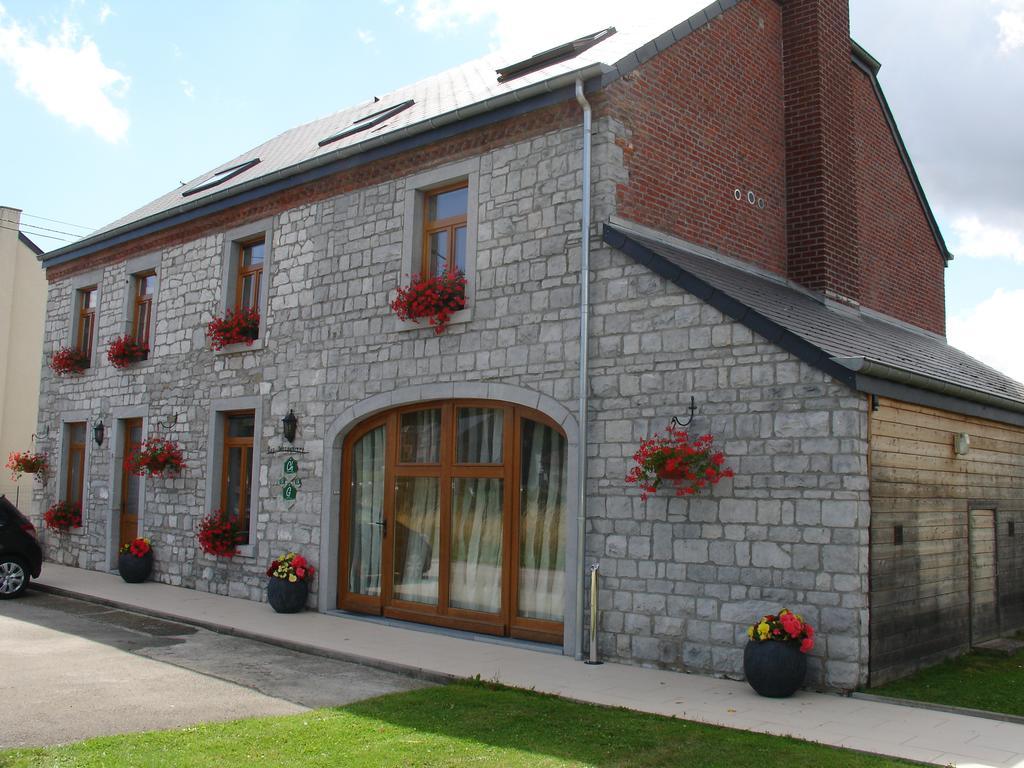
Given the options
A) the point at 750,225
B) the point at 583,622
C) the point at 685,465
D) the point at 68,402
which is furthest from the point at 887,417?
the point at 68,402

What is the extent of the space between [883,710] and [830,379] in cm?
241

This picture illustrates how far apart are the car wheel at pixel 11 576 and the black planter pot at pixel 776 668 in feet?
31.3

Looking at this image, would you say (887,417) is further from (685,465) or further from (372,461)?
(372,461)

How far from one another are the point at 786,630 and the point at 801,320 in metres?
2.91

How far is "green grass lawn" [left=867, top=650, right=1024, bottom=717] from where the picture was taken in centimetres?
686

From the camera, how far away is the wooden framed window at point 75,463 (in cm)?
1595

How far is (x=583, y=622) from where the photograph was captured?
8391 millimetres

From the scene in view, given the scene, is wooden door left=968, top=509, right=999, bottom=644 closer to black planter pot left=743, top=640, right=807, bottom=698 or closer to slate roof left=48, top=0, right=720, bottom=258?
black planter pot left=743, top=640, right=807, bottom=698

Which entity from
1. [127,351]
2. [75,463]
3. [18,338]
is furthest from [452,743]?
[18,338]

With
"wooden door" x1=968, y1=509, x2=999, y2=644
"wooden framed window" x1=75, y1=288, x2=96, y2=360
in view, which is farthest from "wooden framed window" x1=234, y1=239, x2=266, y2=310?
"wooden door" x1=968, y1=509, x2=999, y2=644

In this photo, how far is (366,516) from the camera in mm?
10961

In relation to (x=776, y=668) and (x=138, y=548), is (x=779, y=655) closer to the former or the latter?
(x=776, y=668)

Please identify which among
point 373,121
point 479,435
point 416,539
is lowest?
point 416,539

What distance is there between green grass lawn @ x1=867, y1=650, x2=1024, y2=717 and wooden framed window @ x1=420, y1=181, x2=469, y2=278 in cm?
584
